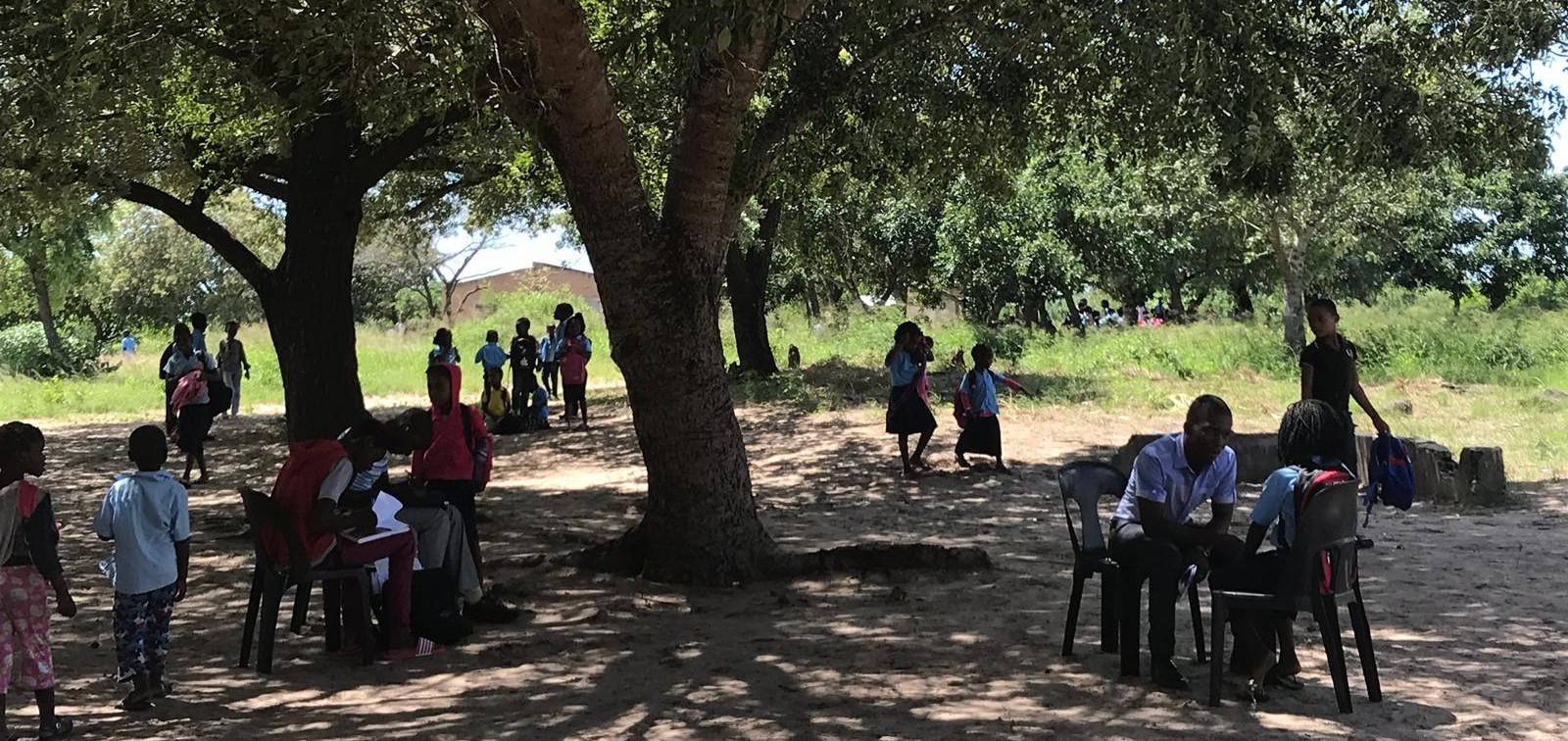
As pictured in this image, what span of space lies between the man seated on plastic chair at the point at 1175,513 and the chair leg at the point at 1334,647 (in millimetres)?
384

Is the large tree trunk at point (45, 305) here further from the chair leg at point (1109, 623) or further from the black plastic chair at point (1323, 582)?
the black plastic chair at point (1323, 582)

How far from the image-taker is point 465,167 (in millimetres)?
14523

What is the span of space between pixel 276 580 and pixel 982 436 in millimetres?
7699

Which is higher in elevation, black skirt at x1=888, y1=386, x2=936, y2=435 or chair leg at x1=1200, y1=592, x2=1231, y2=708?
black skirt at x1=888, y1=386, x2=936, y2=435

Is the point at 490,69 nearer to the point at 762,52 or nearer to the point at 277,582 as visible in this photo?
the point at 762,52

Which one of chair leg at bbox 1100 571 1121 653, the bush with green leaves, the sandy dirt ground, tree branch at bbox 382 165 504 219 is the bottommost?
the sandy dirt ground

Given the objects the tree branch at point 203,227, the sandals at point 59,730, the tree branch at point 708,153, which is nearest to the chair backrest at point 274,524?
the sandals at point 59,730

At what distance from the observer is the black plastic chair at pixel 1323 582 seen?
4.62 m

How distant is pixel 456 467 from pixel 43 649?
2.44m

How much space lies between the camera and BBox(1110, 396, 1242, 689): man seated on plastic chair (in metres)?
4.94

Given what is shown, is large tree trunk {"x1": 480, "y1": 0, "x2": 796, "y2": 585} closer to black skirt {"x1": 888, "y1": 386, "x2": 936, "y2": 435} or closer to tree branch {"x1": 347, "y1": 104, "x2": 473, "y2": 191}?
tree branch {"x1": 347, "y1": 104, "x2": 473, "y2": 191}

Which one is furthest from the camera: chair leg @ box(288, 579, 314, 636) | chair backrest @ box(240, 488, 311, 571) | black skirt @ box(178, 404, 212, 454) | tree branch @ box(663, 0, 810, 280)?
black skirt @ box(178, 404, 212, 454)

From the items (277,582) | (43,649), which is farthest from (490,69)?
(43,649)

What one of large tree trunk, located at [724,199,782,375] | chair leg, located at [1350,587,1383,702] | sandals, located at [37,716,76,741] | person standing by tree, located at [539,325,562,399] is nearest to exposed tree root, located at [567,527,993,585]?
chair leg, located at [1350,587,1383,702]
